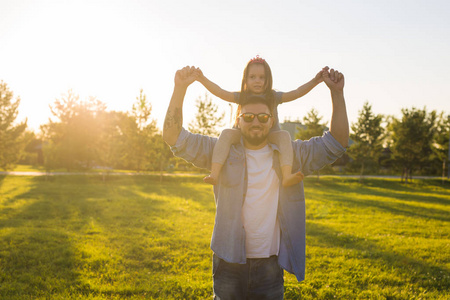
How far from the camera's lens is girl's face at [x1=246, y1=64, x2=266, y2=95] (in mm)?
2902

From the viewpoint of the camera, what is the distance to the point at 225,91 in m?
2.96

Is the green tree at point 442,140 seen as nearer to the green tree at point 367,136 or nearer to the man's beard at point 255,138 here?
the green tree at point 367,136

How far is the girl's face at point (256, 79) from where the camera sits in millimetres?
2902

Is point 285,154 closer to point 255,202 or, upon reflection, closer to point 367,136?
point 255,202

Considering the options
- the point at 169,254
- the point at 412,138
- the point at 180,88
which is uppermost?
the point at 412,138

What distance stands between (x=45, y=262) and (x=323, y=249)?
668 cm

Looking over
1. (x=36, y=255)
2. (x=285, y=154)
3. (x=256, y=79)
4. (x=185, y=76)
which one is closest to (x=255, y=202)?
(x=285, y=154)

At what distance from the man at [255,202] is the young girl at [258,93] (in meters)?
0.07

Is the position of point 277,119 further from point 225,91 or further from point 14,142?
point 14,142

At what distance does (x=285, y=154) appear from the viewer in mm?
2729

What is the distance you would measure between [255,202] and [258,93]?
3.33 feet

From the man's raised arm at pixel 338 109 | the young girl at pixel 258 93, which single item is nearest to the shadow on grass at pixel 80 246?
the young girl at pixel 258 93

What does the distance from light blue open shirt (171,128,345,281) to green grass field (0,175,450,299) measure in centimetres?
322

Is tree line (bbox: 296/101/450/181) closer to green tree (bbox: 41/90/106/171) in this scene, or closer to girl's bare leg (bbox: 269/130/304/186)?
green tree (bbox: 41/90/106/171)
